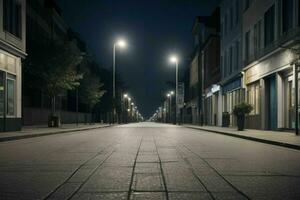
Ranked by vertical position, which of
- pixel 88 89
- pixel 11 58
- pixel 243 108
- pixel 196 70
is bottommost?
pixel 243 108

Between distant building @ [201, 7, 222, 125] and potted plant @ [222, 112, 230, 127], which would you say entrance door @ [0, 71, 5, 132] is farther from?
distant building @ [201, 7, 222, 125]

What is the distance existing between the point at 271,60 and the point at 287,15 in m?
3.57

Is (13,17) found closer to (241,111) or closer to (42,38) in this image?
(42,38)

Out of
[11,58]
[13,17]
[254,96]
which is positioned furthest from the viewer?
[254,96]

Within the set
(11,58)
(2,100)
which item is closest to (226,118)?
(11,58)

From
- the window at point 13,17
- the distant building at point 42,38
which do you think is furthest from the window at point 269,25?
the distant building at point 42,38

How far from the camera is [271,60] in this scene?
30.7 metres

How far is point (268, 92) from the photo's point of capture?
32938 millimetres

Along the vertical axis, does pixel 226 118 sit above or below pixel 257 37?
below

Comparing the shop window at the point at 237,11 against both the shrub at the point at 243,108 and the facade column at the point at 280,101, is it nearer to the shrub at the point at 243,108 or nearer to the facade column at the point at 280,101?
the shrub at the point at 243,108

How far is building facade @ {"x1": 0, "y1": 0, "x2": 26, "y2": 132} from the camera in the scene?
26594 millimetres

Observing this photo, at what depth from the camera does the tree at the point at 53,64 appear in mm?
37125

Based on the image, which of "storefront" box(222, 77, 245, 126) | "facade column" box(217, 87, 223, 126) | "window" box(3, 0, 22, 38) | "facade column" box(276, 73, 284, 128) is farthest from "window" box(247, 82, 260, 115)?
"window" box(3, 0, 22, 38)

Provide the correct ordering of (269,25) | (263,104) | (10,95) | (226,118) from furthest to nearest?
(226,118)
(263,104)
(269,25)
(10,95)
